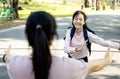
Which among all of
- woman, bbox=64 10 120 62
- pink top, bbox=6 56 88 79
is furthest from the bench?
pink top, bbox=6 56 88 79

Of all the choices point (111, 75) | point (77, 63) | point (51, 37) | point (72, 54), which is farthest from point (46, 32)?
point (111, 75)

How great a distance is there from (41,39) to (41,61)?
0.14 metres

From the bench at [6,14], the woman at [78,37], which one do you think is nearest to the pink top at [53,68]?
the woman at [78,37]

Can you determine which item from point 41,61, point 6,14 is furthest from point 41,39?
point 6,14

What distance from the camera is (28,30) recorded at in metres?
2.48

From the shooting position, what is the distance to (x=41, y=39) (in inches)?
93.7

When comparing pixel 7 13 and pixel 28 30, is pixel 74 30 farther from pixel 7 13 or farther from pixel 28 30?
pixel 7 13

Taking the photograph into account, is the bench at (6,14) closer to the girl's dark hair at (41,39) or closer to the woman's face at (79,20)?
the woman's face at (79,20)

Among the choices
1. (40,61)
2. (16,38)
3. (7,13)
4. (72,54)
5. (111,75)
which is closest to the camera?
(40,61)

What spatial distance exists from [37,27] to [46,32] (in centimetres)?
6

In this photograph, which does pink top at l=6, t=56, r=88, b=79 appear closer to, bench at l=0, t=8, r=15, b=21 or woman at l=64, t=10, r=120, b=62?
woman at l=64, t=10, r=120, b=62

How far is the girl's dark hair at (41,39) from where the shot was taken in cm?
238

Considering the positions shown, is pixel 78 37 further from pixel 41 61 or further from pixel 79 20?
pixel 41 61

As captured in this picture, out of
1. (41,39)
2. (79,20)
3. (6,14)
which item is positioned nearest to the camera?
(41,39)
